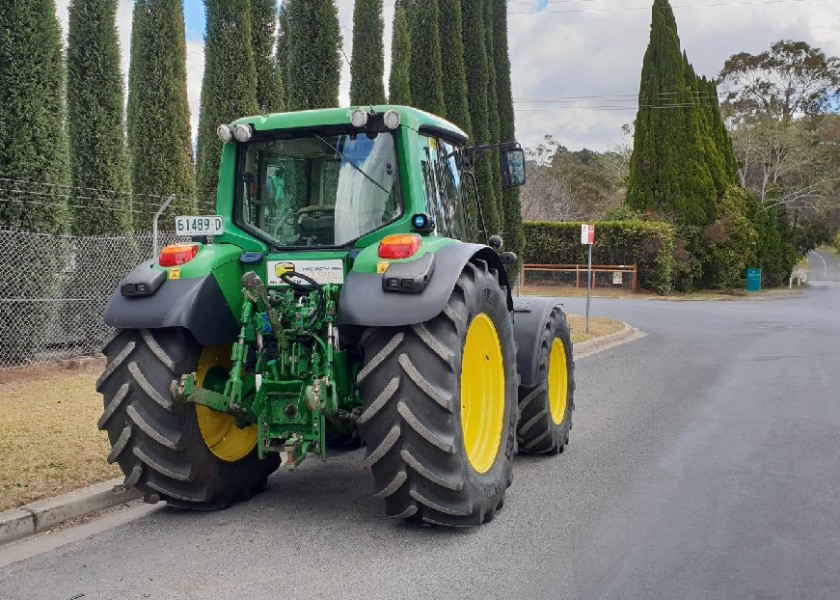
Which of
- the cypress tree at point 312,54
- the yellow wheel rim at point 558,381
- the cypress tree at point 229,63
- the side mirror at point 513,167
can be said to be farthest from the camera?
the cypress tree at point 312,54

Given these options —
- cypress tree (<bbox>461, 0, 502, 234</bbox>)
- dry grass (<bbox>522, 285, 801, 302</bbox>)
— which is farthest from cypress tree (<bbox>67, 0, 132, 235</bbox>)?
dry grass (<bbox>522, 285, 801, 302</bbox>)

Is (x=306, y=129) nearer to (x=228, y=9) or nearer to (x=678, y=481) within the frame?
(x=678, y=481)

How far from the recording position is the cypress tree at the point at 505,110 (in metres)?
21.8

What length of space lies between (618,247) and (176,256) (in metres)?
35.3

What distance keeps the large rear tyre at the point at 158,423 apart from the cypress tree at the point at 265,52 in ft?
34.3

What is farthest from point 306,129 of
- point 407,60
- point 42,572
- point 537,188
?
point 537,188

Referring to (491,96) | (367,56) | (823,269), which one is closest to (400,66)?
(367,56)

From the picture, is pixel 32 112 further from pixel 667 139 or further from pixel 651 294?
pixel 667 139

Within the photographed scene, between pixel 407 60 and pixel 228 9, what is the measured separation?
4661mm

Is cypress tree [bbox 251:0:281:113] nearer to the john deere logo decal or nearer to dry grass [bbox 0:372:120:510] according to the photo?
dry grass [bbox 0:372:120:510]

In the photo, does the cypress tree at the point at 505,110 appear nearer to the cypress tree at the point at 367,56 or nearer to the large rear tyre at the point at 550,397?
the cypress tree at the point at 367,56

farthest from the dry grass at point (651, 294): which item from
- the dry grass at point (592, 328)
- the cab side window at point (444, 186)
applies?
the cab side window at point (444, 186)

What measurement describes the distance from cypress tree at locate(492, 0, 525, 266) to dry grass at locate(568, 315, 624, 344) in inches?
101

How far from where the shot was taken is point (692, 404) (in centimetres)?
1021
